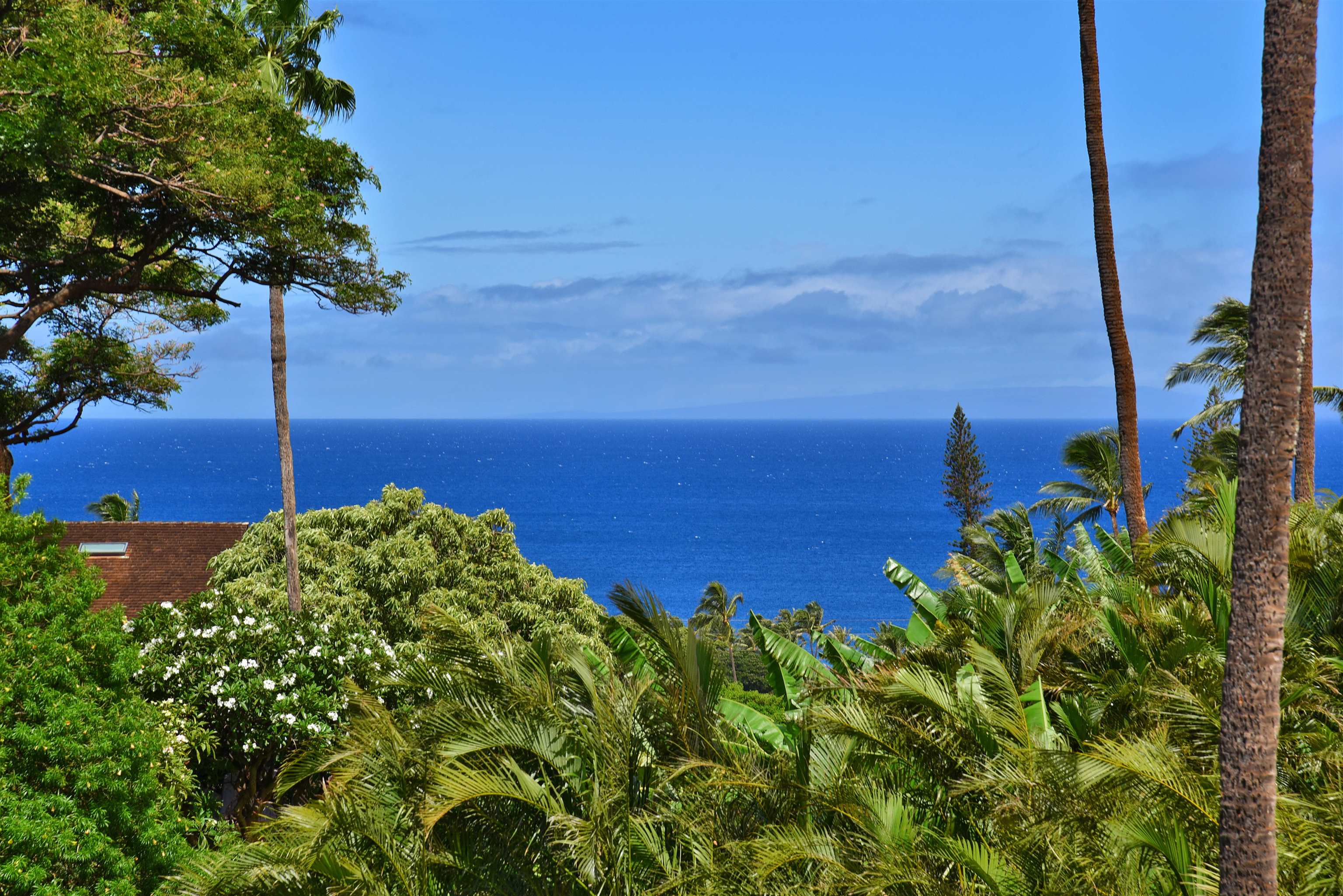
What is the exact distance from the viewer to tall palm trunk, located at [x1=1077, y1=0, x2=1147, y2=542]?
1408 cm

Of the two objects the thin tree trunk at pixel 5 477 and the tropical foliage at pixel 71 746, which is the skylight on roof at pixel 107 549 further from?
the tropical foliage at pixel 71 746

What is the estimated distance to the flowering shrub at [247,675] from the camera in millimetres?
11562

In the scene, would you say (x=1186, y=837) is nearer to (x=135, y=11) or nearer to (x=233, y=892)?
(x=233, y=892)

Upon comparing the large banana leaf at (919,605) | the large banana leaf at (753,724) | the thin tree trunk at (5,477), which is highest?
A: the thin tree trunk at (5,477)

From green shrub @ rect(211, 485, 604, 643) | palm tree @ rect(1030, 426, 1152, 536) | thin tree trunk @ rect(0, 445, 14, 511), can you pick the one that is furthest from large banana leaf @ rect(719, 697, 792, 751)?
palm tree @ rect(1030, 426, 1152, 536)

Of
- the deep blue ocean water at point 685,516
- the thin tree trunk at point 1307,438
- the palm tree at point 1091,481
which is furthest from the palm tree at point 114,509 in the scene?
the deep blue ocean water at point 685,516

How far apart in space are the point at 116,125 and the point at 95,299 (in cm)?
715

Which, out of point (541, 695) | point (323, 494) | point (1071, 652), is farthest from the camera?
point (323, 494)

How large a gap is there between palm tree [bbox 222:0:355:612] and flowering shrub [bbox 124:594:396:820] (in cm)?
495

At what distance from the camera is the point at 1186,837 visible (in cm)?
567

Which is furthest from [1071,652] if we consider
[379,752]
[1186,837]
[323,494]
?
[323,494]

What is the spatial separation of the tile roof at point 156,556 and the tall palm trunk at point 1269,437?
2152 cm

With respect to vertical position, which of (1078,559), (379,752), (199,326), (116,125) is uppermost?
(116,125)

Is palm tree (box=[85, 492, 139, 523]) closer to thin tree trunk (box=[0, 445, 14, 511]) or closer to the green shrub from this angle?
the green shrub
